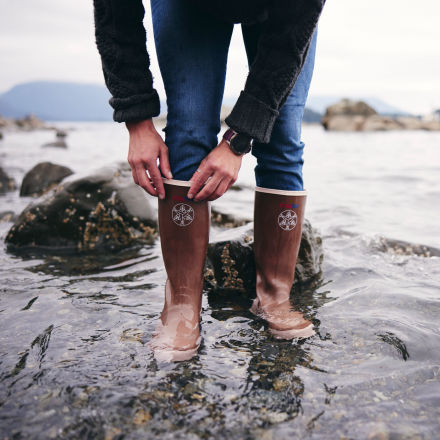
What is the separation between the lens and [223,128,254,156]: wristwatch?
5.30ft

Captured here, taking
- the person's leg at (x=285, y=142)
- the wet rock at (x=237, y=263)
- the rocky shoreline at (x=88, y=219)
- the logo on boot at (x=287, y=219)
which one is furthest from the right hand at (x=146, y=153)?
the rocky shoreline at (x=88, y=219)

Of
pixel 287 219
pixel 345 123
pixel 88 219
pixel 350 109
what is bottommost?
pixel 345 123

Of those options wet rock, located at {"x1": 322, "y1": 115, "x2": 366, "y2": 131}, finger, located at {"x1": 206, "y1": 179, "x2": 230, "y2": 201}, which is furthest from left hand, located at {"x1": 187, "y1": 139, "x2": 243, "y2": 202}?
wet rock, located at {"x1": 322, "y1": 115, "x2": 366, "y2": 131}

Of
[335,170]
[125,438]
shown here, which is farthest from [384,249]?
[335,170]

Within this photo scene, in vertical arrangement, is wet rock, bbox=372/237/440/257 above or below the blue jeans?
below

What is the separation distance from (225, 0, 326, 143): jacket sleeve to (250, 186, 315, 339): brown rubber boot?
1.55ft

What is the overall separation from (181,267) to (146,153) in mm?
512

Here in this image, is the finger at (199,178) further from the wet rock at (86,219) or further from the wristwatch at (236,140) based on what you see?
the wet rock at (86,219)

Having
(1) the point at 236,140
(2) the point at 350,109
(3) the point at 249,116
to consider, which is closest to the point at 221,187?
(1) the point at 236,140

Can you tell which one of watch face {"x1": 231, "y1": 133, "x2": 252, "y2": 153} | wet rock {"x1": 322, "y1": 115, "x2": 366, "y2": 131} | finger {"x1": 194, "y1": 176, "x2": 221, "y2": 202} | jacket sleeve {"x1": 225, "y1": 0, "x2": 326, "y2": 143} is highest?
jacket sleeve {"x1": 225, "y1": 0, "x2": 326, "y2": 143}

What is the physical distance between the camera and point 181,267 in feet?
5.90

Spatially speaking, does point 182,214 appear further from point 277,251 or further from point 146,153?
point 277,251

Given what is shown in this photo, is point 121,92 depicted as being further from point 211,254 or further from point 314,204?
point 314,204

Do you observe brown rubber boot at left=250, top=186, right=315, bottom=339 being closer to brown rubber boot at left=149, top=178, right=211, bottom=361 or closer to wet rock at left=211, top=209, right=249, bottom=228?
brown rubber boot at left=149, top=178, right=211, bottom=361
